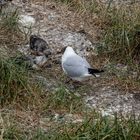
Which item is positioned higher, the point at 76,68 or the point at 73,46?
the point at 73,46

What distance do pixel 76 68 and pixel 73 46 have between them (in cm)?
100

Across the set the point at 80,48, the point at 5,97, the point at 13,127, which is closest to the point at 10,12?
the point at 80,48

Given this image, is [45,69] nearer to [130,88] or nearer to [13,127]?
[130,88]

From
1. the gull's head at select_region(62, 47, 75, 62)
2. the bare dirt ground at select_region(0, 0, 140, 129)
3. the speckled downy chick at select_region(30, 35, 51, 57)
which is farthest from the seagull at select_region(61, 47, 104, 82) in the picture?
the speckled downy chick at select_region(30, 35, 51, 57)

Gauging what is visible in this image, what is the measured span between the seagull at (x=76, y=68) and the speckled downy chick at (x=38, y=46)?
52 centimetres

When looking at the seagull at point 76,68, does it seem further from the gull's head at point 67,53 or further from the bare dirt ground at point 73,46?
the bare dirt ground at point 73,46

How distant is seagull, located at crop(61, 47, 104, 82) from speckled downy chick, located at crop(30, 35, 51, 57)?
0.52m

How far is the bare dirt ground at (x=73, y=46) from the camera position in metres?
5.45

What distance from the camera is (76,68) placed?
5.62 metres

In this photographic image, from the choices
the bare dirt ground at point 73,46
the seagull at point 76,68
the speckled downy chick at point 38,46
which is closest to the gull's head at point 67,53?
the seagull at point 76,68

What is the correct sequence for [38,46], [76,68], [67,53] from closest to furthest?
[76,68]
[67,53]
[38,46]

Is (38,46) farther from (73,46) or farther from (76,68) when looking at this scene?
(76,68)

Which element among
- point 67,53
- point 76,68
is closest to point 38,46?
point 67,53

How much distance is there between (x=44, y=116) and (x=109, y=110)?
27.3 inches
